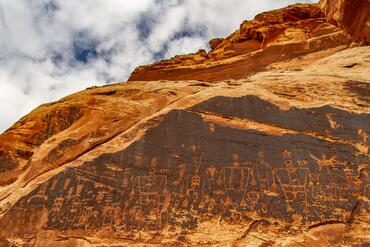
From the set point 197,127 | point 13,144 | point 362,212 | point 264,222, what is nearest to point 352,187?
point 362,212

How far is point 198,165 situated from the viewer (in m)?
8.75

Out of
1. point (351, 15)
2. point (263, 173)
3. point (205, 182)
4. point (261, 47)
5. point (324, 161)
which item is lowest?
point (205, 182)

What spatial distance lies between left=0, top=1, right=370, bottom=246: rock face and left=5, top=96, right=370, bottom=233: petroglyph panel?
0.03 metres

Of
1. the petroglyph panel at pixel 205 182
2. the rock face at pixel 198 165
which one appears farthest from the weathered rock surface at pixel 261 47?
the petroglyph panel at pixel 205 182

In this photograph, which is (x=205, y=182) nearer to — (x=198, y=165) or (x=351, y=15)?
(x=198, y=165)

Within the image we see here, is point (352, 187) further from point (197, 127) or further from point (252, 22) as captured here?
point (252, 22)

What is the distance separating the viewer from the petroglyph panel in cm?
782

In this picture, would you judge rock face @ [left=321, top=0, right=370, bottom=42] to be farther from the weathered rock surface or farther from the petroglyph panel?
the petroglyph panel

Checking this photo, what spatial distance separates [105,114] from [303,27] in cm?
1328

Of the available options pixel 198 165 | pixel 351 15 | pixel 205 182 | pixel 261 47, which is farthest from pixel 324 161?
pixel 261 47

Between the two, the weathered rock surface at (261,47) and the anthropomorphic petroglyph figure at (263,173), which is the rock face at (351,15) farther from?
the anthropomorphic petroglyph figure at (263,173)

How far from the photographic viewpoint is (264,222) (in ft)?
24.7

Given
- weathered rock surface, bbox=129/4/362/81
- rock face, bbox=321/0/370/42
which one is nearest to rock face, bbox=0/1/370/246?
rock face, bbox=321/0/370/42

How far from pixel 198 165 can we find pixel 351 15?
7.02m
